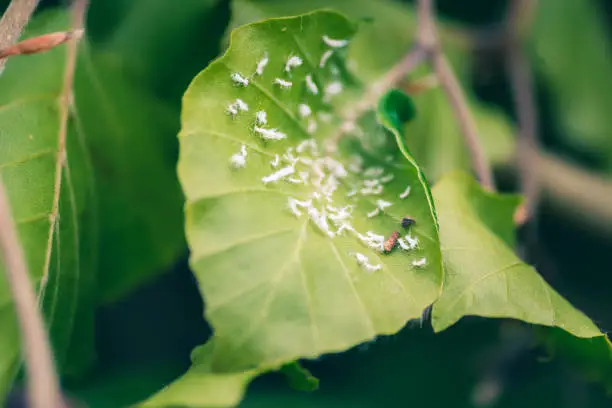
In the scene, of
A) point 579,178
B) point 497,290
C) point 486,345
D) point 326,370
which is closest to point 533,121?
point 579,178

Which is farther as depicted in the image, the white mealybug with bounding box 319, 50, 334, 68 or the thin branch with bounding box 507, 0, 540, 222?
the thin branch with bounding box 507, 0, 540, 222

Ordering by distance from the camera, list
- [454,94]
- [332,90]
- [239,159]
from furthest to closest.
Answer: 1. [454,94]
2. [332,90]
3. [239,159]

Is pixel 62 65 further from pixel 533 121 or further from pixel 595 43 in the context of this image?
pixel 595 43

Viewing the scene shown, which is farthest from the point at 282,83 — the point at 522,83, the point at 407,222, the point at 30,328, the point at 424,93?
the point at 522,83

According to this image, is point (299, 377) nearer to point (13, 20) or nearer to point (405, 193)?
point (405, 193)

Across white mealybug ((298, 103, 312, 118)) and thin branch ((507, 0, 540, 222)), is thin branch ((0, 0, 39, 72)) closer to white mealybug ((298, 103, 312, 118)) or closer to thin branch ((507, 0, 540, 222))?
white mealybug ((298, 103, 312, 118))

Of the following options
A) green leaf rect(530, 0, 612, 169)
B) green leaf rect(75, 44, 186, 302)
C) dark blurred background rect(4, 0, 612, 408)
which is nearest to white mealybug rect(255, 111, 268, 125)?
green leaf rect(75, 44, 186, 302)

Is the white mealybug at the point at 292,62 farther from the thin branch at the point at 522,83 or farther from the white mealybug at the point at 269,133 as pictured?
the thin branch at the point at 522,83
